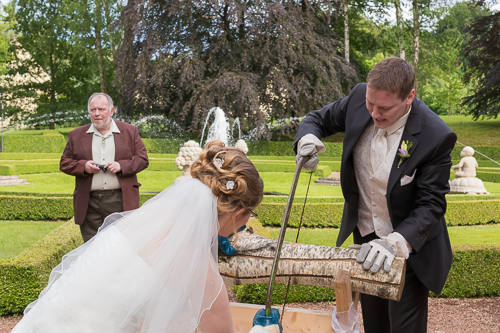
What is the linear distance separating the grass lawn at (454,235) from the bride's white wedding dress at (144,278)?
4447 mm

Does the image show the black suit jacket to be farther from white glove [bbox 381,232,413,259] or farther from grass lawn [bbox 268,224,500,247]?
grass lawn [bbox 268,224,500,247]

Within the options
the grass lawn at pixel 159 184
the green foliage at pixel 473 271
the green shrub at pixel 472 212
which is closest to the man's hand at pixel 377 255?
the green foliage at pixel 473 271

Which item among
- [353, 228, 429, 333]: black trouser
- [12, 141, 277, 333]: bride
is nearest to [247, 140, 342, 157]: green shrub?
[353, 228, 429, 333]: black trouser

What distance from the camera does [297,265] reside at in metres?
2.33

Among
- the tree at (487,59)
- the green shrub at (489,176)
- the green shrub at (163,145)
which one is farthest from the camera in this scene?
the tree at (487,59)

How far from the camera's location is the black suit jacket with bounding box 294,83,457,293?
6.96 ft

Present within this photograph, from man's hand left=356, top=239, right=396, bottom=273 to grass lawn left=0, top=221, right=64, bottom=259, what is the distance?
5.03 meters

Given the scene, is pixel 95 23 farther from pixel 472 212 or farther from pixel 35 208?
pixel 472 212

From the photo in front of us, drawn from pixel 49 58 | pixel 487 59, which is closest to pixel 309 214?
pixel 487 59

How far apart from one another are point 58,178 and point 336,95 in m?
12.1

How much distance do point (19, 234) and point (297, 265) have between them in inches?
230

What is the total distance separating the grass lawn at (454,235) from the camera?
636 centimetres

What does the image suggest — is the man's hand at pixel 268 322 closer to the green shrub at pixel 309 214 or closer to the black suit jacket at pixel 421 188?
the black suit jacket at pixel 421 188

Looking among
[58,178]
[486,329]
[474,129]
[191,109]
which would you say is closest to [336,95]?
[191,109]
